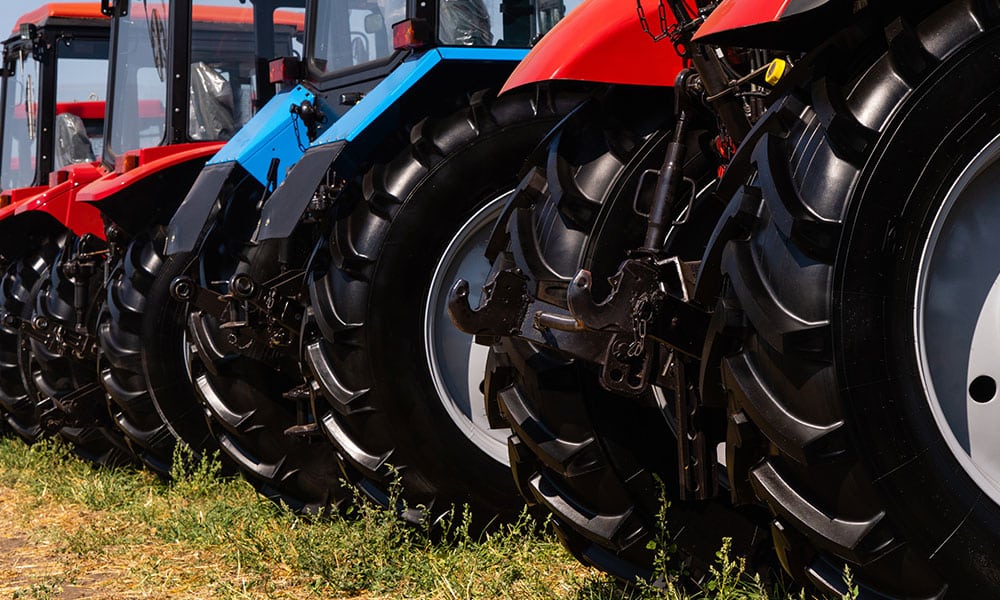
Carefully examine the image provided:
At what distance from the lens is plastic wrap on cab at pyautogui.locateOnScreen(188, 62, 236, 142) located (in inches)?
285

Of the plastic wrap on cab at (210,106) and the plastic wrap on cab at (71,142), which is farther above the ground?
the plastic wrap on cab at (210,106)

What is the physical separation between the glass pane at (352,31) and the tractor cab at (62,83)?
4085mm

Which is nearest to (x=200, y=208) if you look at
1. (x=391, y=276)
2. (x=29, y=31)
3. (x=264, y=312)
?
(x=264, y=312)

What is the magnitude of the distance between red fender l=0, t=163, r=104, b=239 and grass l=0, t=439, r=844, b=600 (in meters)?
1.64

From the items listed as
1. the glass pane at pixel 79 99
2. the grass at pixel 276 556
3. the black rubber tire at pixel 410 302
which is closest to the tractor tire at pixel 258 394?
the grass at pixel 276 556

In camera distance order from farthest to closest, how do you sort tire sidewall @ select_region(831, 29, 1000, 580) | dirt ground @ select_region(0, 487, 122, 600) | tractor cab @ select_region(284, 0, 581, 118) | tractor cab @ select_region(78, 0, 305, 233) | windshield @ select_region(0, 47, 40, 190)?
windshield @ select_region(0, 47, 40, 190), tractor cab @ select_region(78, 0, 305, 233), tractor cab @ select_region(284, 0, 581, 118), dirt ground @ select_region(0, 487, 122, 600), tire sidewall @ select_region(831, 29, 1000, 580)

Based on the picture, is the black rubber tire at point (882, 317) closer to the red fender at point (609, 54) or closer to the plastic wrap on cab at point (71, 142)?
the red fender at point (609, 54)

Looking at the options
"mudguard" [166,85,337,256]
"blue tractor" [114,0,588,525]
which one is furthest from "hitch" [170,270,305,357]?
"mudguard" [166,85,337,256]

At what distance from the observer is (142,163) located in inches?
273

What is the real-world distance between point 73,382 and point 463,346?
3729 millimetres

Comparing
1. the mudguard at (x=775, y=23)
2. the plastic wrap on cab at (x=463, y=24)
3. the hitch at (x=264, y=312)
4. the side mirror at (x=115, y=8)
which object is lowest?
the hitch at (x=264, y=312)

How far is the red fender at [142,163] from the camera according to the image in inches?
257

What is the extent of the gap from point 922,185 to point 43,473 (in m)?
6.08

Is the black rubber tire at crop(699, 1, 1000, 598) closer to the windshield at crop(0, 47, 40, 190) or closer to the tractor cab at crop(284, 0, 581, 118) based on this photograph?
the tractor cab at crop(284, 0, 581, 118)
